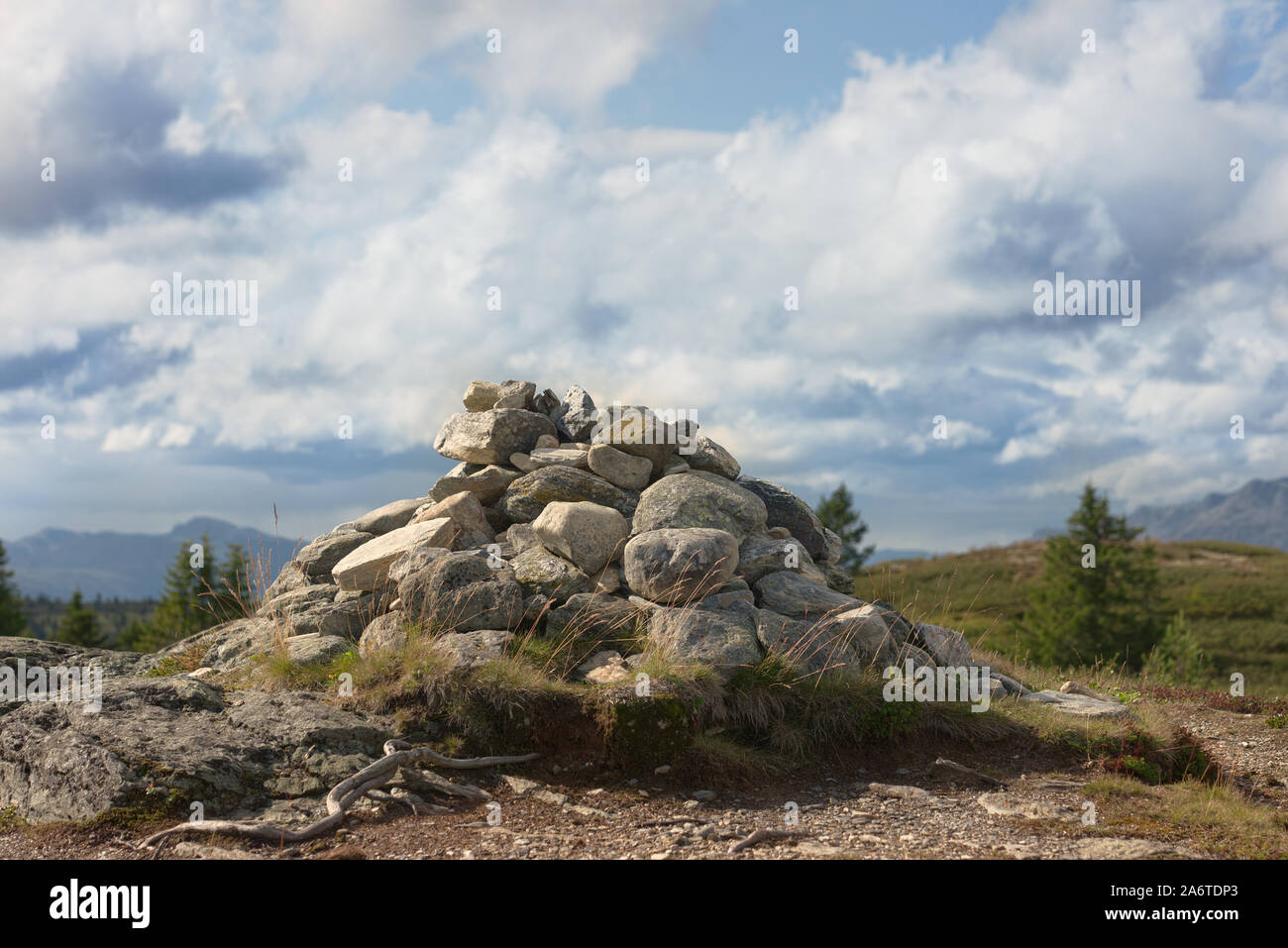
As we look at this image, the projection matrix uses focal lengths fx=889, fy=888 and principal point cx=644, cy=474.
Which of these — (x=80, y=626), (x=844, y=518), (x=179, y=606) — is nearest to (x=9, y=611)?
(x=80, y=626)

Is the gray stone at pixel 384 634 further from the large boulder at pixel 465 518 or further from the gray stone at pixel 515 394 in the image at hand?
the gray stone at pixel 515 394

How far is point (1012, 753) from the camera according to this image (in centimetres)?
930

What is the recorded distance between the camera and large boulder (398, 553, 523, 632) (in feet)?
31.8

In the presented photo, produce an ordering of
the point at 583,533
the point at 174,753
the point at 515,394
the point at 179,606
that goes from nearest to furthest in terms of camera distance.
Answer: the point at 174,753, the point at 583,533, the point at 515,394, the point at 179,606

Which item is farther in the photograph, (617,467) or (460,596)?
(617,467)

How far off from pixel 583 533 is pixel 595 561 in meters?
0.37

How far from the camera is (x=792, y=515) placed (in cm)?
1279

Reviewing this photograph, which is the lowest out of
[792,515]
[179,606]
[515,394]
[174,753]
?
[179,606]

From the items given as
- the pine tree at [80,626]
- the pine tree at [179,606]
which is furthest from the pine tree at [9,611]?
the pine tree at [179,606]

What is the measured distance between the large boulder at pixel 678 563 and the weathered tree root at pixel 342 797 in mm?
2524

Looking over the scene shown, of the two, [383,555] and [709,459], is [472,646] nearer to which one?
[383,555]

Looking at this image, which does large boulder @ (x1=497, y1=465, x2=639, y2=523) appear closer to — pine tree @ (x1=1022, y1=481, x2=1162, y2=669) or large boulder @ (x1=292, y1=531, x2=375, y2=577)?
large boulder @ (x1=292, y1=531, x2=375, y2=577)

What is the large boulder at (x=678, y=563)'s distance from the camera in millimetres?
9969
